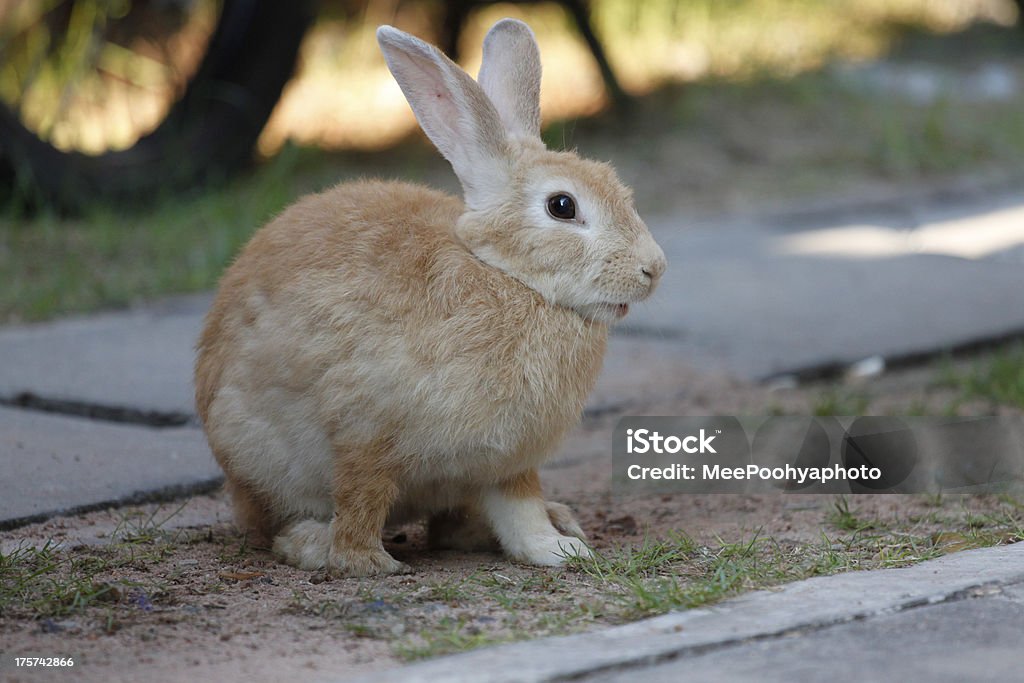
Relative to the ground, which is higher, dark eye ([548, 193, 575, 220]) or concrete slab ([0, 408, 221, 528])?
dark eye ([548, 193, 575, 220])

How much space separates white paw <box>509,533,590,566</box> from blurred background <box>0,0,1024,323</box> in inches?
98.2

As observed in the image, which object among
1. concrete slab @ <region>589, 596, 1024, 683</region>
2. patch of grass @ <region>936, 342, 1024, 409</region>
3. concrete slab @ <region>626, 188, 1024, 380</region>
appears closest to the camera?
concrete slab @ <region>589, 596, 1024, 683</region>

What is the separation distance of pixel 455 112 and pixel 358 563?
3.04 ft

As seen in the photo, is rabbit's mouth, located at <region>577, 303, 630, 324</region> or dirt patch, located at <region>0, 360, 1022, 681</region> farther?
rabbit's mouth, located at <region>577, 303, 630, 324</region>

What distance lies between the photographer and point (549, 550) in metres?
2.76

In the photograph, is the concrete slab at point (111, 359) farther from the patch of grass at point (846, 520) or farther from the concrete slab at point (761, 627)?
the concrete slab at point (761, 627)

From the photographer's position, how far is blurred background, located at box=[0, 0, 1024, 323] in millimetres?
5457

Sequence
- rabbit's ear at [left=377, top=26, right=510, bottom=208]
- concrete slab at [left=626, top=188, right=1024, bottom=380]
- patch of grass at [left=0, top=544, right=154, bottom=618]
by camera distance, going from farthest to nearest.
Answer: concrete slab at [left=626, top=188, right=1024, bottom=380] < rabbit's ear at [left=377, top=26, right=510, bottom=208] < patch of grass at [left=0, top=544, right=154, bottom=618]

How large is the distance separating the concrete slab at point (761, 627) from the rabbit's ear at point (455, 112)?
3.34ft

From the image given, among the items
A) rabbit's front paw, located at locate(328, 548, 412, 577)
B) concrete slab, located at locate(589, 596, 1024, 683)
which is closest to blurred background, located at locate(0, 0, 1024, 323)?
rabbit's front paw, located at locate(328, 548, 412, 577)

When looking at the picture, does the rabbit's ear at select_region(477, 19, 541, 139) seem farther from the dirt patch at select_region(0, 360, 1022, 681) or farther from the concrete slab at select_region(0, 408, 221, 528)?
the concrete slab at select_region(0, 408, 221, 528)

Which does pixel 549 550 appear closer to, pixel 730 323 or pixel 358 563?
pixel 358 563

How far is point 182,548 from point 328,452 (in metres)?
0.42

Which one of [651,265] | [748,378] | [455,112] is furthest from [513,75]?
[748,378]
